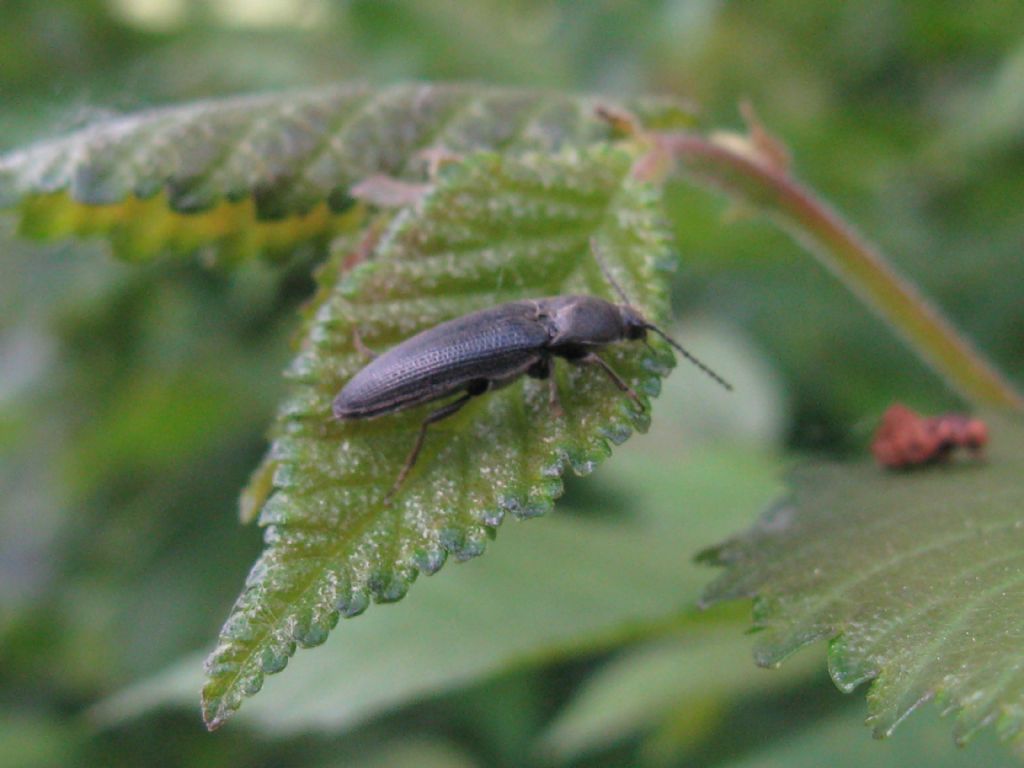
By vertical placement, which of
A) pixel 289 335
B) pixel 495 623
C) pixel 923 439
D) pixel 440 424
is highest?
pixel 923 439

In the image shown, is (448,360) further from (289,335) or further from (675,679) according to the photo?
(289,335)

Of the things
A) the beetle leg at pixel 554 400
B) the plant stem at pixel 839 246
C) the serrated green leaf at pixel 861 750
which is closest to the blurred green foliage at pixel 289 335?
the serrated green leaf at pixel 861 750

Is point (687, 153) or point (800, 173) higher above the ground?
point (687, 153)

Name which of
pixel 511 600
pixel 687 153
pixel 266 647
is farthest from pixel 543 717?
pixel 266 647

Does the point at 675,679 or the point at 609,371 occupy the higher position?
the point at 609,371

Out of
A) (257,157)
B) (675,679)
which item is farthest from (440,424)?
(675,679)

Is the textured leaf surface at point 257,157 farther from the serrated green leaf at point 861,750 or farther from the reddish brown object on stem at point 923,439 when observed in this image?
the serrated green leaf at point 861,750

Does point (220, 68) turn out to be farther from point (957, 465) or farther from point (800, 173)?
point (957, 465)
